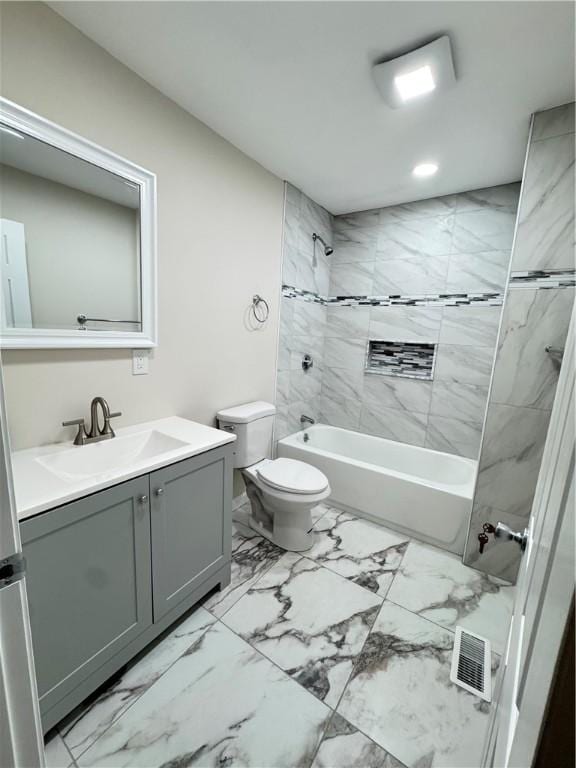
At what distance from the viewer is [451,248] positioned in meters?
2.52

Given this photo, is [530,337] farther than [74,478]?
Yes

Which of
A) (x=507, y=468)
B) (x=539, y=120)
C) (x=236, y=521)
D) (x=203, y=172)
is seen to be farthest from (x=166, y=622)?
(x=539, y=120)

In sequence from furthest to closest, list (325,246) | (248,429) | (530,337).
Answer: (325,246), (248,429), (530,337)

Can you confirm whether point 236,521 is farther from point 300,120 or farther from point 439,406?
point 300,120

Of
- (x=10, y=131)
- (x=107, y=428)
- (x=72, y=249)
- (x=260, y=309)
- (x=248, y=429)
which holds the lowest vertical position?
(x=248, y=429)

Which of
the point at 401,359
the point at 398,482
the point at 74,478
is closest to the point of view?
the point at 74,478

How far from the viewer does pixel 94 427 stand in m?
1.39

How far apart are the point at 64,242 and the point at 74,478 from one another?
38.0 inches

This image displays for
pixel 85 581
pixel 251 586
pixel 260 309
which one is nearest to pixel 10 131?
pixel 260 309

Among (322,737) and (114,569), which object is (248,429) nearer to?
(114,569)

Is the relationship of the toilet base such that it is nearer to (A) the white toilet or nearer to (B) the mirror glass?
(A) the white toilet

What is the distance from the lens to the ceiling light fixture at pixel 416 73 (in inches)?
48.9

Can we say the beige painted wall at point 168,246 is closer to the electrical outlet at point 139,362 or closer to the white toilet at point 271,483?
the electrical outlet at point 139,362

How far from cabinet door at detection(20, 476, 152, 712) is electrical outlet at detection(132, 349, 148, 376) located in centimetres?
66
